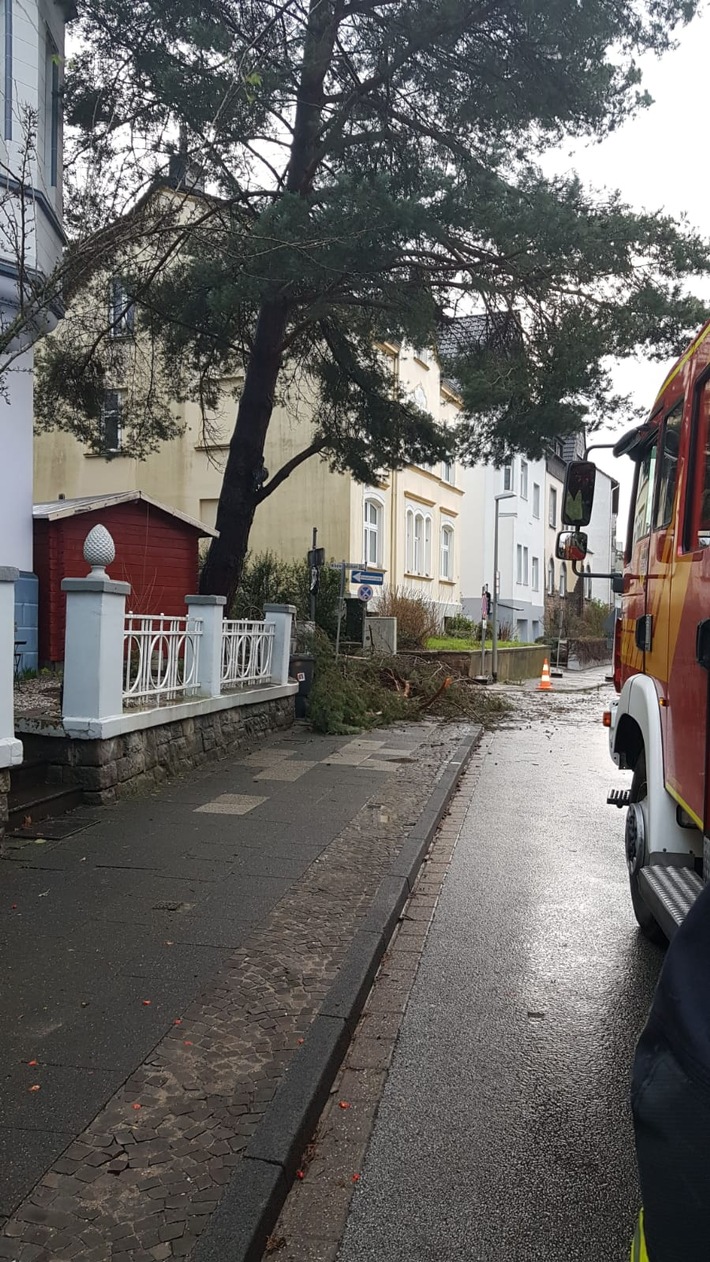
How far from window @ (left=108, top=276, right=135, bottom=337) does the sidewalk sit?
7.68 m

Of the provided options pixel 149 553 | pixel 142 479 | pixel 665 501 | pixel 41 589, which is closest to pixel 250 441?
pixel 149 553

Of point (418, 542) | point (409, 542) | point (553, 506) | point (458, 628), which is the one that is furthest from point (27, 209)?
point (553, 506)

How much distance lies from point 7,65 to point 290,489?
14951mm

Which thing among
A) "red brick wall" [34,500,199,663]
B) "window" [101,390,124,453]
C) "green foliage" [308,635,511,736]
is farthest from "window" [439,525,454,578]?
"window" [101,390,124,453]

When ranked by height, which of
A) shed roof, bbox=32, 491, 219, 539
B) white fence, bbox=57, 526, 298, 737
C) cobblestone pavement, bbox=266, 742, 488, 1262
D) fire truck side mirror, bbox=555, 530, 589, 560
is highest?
→ shed roof, bbox=32, 491, 219, 539

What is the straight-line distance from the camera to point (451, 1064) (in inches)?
142

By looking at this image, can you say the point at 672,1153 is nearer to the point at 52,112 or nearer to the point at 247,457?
the point at 52,112

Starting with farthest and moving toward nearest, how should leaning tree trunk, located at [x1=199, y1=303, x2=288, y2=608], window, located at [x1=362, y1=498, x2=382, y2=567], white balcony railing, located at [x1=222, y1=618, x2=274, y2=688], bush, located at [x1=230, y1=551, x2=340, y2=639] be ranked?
window, located at [x1=362, y1=498, x2=382, y2=567] → bush, located at [x1=230, y1=551, x2=340, y2=639] → leaning tree trunk, located at [x1=199, y1=303, x2=288, y2=608] → white balcony railing, located at [x1=222, y1=618, x2=274, y2=688]

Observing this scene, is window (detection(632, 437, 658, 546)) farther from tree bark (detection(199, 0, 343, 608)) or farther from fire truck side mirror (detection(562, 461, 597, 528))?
tree bark (detection(199, 0, 343, 608))

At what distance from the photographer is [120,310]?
1341 cm

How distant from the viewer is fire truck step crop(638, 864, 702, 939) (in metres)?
3.32

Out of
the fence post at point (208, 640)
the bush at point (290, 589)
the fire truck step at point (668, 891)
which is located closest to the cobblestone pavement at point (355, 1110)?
the fire truck step at point (668, 891)

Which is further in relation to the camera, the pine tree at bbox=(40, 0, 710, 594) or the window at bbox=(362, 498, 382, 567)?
the window at bbox=(362, 498, 382, 567)

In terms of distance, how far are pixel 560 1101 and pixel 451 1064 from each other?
455 mm
